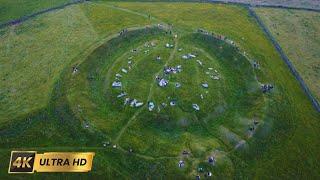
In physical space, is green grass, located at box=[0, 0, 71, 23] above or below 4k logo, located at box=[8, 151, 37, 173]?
above

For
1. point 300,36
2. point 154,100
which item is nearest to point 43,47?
point 154,100

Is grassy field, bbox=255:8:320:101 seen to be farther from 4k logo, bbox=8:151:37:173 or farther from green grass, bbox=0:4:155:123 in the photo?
4k logo, bbox=8:151:37:173

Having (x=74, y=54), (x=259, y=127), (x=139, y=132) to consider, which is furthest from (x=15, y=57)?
(x=259, y=127)

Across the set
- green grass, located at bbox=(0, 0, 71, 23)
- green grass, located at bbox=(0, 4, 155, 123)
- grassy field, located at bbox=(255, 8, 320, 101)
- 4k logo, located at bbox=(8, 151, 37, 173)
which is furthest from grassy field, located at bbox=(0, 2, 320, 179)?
green grass, located at bbox=(0, 0, 71, 23)

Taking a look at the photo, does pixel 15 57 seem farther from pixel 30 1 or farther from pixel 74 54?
pixel 30 1

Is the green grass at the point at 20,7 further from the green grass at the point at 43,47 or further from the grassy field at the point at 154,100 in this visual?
the grassy field at the point at 154,100
